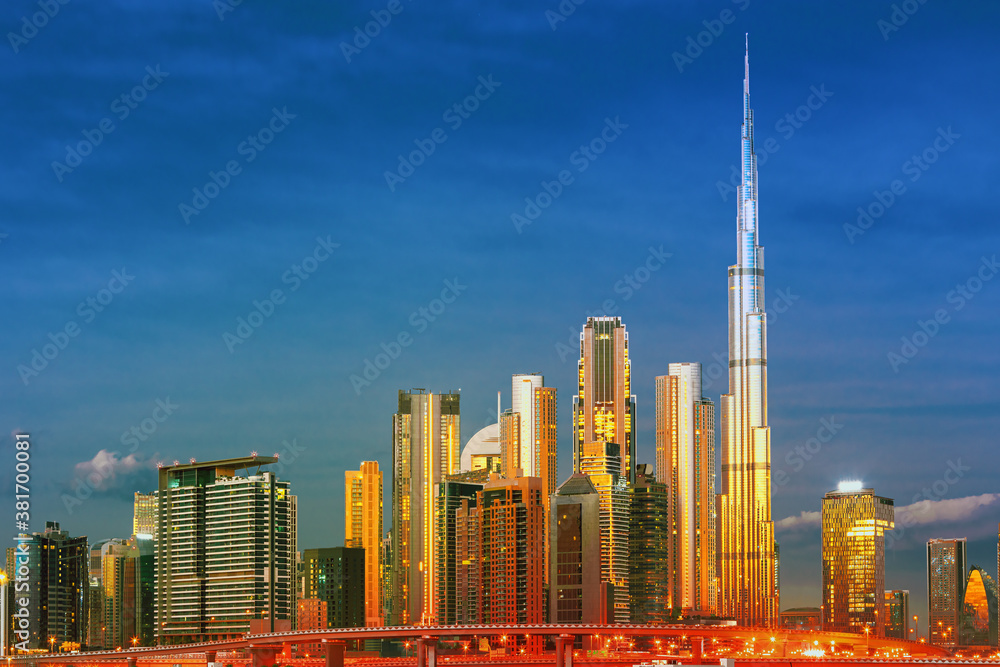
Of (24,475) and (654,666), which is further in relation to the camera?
(654,666)

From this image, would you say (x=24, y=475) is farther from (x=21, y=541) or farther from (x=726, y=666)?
(x=726, y=666)

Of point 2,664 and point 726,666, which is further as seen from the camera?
point 2,664

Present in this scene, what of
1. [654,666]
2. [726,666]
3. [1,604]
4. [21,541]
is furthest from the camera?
[726,666]

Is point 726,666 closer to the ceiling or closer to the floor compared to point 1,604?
closer to the floor

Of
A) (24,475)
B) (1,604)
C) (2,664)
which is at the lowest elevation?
(2,664)

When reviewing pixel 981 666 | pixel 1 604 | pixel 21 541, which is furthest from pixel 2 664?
pixel 981 666

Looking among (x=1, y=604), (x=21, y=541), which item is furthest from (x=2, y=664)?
(x=1, y=604)

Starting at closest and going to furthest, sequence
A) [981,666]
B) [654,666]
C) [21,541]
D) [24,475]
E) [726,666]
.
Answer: [24,475]
[654,666]
[21,541]
[726,666]
[981,666]

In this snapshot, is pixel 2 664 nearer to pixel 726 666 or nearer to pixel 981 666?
pixel 726 666

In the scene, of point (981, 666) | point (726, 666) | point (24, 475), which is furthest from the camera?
point (981, 666)
